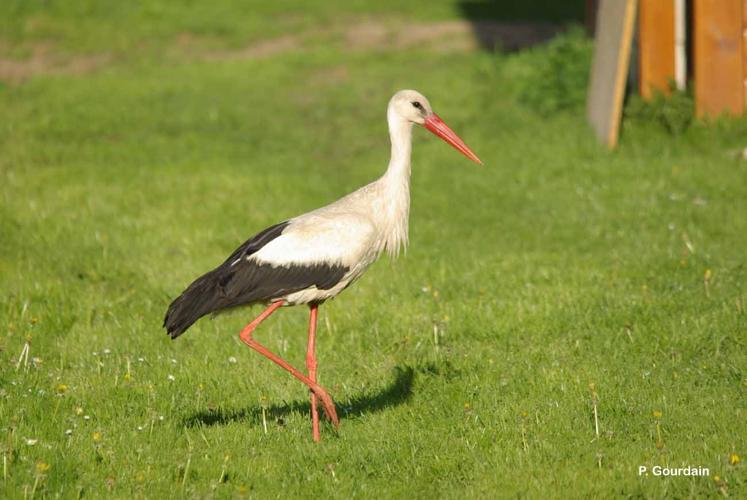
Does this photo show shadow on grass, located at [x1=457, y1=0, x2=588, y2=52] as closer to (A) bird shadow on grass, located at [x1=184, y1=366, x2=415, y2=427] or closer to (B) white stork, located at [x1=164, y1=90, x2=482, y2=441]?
(B) white stork, located at [x1=164, y1=90, x2=482, y2=441]

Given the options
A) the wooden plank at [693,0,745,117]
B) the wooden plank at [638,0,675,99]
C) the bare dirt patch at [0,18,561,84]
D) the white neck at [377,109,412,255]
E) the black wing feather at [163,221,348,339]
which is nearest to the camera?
the black wing feather at [163,221,348,339]

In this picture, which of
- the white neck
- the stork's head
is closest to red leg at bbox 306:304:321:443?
the white neck

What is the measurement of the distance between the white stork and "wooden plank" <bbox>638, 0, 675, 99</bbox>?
6.55m

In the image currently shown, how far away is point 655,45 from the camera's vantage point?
468 inches

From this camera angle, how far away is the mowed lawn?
5.24 m

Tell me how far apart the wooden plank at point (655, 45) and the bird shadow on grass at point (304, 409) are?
6.79 m

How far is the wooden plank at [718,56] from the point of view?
11156 mm

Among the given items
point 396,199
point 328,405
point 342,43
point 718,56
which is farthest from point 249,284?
point 342,43

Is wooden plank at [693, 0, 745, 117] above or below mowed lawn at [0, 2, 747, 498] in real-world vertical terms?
above

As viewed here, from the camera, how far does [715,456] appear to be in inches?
197

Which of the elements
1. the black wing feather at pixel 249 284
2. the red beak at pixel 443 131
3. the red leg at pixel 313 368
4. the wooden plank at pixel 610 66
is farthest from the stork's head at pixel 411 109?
the wooden plank at pixel 610 66

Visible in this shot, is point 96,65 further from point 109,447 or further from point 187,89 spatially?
point 109,447

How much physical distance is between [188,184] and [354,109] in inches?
178

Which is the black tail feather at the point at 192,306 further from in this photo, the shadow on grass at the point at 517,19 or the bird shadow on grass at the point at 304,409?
the shadow on grass at the point at 517,19
